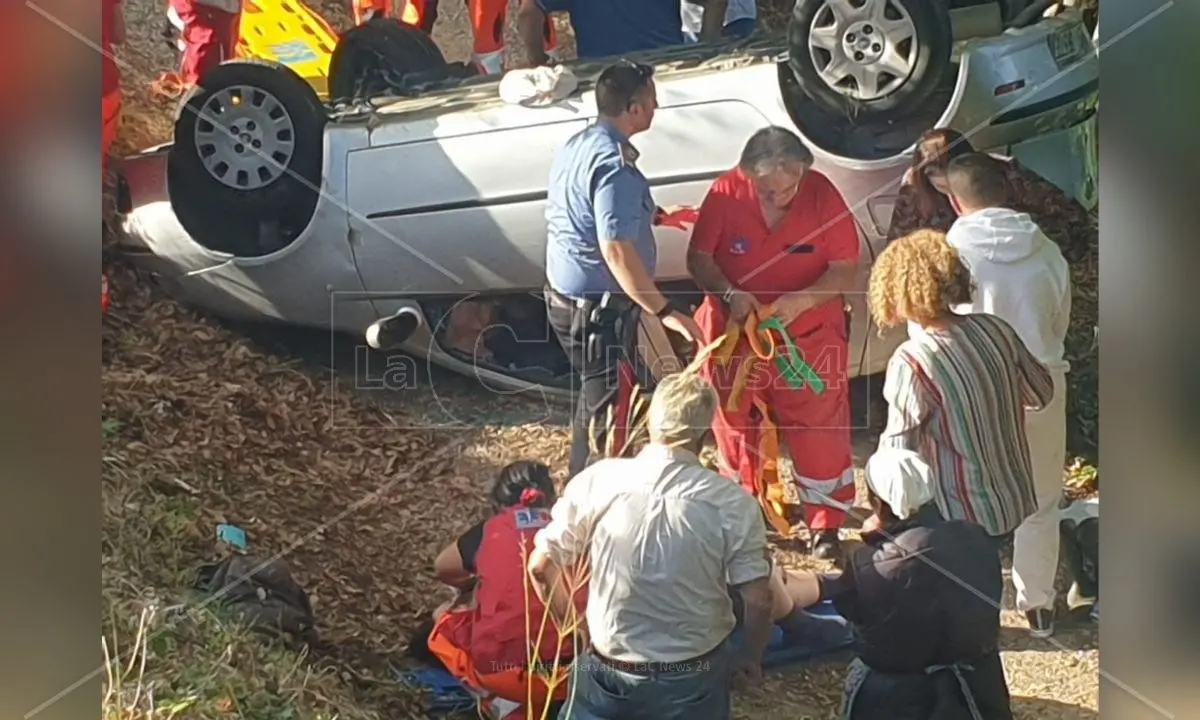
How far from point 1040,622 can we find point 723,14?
176cm

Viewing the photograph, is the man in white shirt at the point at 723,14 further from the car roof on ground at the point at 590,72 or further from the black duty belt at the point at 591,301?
the black duty belt at the point at 591,301

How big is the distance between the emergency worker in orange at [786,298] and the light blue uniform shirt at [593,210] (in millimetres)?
155

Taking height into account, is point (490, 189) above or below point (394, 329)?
above

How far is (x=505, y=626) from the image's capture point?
8.73 ft

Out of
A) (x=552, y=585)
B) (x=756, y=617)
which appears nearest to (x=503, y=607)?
(x=552, y=585)

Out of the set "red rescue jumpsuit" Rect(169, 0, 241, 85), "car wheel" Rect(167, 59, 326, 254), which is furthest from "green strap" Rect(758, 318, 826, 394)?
"red rescue jumpsuit" Rect(169, 0, 241, 85)

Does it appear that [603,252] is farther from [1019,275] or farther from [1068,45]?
[1068,45]

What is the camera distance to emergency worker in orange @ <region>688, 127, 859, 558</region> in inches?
103

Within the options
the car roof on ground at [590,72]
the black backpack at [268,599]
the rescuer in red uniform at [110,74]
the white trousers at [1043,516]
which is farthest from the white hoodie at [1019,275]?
the rescuer in red uniform at [110,74]

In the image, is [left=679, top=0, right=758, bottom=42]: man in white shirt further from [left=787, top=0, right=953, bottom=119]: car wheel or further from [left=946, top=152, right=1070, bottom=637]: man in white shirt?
[left=946, top=152, right=1070, bottom=637]: man in white shirt

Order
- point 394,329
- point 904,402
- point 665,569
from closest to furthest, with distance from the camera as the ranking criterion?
point 665,569 < point 904,402 < point 394,329

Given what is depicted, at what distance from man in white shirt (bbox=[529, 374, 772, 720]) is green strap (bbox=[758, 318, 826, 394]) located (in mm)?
190
